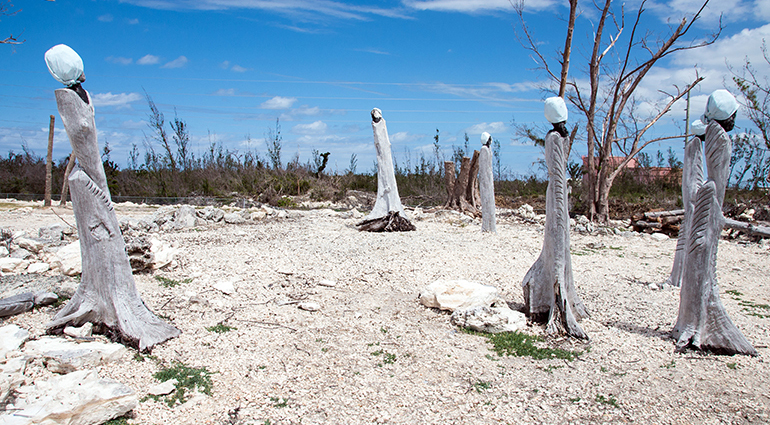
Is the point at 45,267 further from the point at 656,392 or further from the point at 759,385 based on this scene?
the point at 759,385

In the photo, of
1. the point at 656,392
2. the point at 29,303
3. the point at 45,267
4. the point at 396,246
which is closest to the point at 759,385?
the point at 656,392

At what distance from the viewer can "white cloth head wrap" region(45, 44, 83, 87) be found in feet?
11.0

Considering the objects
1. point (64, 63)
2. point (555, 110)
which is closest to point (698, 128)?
point (555, 110)

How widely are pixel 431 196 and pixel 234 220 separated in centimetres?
771

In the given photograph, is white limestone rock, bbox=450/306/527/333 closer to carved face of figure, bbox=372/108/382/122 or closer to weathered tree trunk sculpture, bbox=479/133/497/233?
weathered tree trunk sculpture, bbox=479/133/497/233

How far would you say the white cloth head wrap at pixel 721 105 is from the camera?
367cm

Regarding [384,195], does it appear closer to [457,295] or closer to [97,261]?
[457,295]

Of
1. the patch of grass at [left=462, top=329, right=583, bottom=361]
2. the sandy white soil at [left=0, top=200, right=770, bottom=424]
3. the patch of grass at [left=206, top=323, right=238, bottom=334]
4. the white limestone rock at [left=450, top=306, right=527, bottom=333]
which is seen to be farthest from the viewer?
the white limestone rock at [left=450, top=306, right=527, bottom=333]

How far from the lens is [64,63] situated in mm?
3348

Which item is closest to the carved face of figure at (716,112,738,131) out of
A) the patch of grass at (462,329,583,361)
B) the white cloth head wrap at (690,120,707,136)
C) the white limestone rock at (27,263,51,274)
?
the white cloth head wrap at (690,120,707,136)

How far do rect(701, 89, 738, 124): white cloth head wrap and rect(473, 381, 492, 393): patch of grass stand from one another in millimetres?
2817

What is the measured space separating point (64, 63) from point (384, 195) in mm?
6599

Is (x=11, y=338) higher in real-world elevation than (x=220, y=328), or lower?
higher

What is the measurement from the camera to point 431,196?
16312 millimetres
